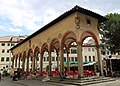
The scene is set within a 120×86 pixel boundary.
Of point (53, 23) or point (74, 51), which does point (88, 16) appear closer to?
point (53, 23)

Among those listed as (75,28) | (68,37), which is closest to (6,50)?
(68,37)

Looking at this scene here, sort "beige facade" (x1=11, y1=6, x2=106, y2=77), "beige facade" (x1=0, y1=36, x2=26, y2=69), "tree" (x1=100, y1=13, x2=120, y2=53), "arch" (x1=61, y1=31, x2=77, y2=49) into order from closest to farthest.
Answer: "beige facade" (x1=11, y1=6, x2=106, y2=77), "arch" (x1=61, y1=31, x2=77, y2=49), "tree" (x1=100, y1=13, x2=120, y2=53), "beige facade" (x1=0, y1=36, x2=26, y2=69)

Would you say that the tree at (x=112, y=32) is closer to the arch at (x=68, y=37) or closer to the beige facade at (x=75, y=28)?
the arch at (x=68, y=37)

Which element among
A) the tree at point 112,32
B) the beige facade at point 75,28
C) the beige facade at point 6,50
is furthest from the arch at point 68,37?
the beige facade at point 6,50

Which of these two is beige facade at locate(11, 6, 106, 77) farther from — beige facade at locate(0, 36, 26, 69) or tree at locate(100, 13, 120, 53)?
beige facade at locate(0, 36, 26, 69)

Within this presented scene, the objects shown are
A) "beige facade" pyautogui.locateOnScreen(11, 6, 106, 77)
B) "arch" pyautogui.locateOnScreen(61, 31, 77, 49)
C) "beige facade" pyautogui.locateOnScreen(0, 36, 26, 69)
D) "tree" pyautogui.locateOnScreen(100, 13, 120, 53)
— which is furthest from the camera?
"beige facade" pyautogui.locateOnScreen(0, 36, 26, 69)

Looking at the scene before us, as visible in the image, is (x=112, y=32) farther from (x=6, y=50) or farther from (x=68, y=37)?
(x=6, y=50)

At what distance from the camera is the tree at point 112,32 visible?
2612cm

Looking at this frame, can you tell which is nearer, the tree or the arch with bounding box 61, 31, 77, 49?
the arch with bounding box 61, 31, 77, 49

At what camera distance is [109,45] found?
2772cm

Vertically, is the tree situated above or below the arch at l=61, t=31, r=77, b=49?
above

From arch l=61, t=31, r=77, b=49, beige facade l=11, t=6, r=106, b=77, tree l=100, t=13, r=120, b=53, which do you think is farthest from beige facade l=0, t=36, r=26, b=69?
tree l=100, t=13, r=120, b=53

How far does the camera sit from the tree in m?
26.1

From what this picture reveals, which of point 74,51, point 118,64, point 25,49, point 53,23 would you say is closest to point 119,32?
point 118,64
